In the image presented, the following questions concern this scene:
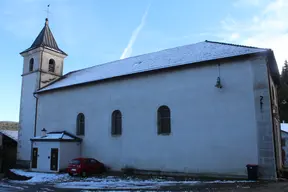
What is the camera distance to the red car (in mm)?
19433

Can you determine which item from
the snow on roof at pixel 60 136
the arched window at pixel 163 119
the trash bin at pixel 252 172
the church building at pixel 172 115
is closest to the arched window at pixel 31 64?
the church building at pixel 172 115

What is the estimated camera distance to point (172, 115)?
1920cm

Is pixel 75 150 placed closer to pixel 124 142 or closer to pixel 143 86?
pixel 124 142

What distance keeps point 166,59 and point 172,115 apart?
4917 millimetres

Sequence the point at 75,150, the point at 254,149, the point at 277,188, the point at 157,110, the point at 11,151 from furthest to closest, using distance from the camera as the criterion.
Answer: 1. the point at 11,151
2. the point at 75,150
3. the point at 157,110
4. the point at 254,149
5. the point at 277,188

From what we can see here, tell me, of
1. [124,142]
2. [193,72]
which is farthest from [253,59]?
[124,142]

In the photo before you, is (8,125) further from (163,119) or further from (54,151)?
(163,119)

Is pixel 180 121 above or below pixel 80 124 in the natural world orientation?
below

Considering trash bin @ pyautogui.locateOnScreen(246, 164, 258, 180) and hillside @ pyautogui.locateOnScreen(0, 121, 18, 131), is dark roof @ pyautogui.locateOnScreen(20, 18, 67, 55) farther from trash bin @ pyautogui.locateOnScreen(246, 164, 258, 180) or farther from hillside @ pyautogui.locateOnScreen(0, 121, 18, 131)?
trash bin @ pyautogui.locateOnScreen(246, 164, 258, 180)

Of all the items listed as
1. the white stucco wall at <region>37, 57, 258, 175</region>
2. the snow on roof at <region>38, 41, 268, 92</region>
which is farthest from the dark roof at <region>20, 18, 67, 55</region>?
the white stucco wall at <region>37, 57, 258, 175</region>

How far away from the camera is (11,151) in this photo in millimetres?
34750

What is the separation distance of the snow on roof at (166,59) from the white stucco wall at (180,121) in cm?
71

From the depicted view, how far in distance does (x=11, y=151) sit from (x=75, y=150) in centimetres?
1547

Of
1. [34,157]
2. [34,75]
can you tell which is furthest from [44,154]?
[34,75]
